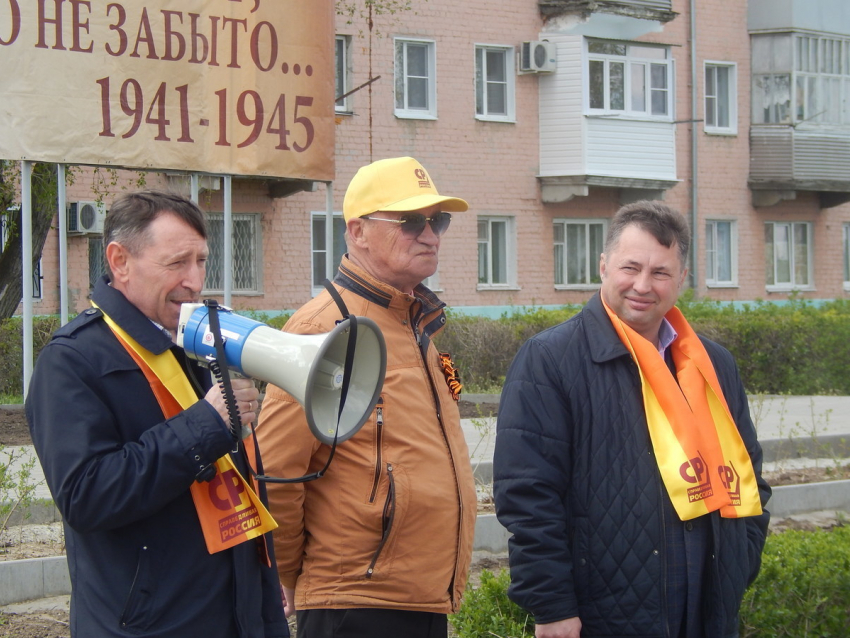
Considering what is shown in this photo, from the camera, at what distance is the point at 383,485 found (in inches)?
117

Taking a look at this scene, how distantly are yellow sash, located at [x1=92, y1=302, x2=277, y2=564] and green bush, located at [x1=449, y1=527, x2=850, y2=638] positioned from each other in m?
1.89

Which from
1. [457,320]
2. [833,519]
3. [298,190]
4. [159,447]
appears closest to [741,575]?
[159,447]

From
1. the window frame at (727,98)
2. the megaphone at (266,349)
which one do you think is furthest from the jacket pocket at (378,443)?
the window frame at (727,98)

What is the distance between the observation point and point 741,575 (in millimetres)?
3090

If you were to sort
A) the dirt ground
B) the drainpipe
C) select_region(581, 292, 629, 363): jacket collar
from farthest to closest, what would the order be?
1. the drainpipe
2. the dirt ground
3. select_region(581, 292, 629, 363): jacket collar

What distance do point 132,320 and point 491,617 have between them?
2318mm

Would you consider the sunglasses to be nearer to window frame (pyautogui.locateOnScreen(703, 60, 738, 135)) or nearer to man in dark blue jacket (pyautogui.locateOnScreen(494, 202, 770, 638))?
man in dark blue jacket (pyautogui.locateOnScreen(494, 202, 770, 638))

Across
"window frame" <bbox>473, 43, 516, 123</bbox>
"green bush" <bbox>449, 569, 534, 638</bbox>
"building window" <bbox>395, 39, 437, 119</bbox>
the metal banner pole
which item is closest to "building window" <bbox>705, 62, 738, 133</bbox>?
"window frame" <bbox>473, 43, 516, 123</bbox>

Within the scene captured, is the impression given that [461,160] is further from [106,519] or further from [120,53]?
[106,519]

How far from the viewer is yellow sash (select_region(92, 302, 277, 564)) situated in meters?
2.54

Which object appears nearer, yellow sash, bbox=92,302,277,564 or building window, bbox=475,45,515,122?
yellow sash, bbox=92,302,277,564

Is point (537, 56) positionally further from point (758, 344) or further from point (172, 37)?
point (172, 37)

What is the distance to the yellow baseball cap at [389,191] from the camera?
320 centimetres

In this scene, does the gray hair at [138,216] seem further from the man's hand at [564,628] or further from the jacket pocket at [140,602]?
the man's hand at [564,628]
